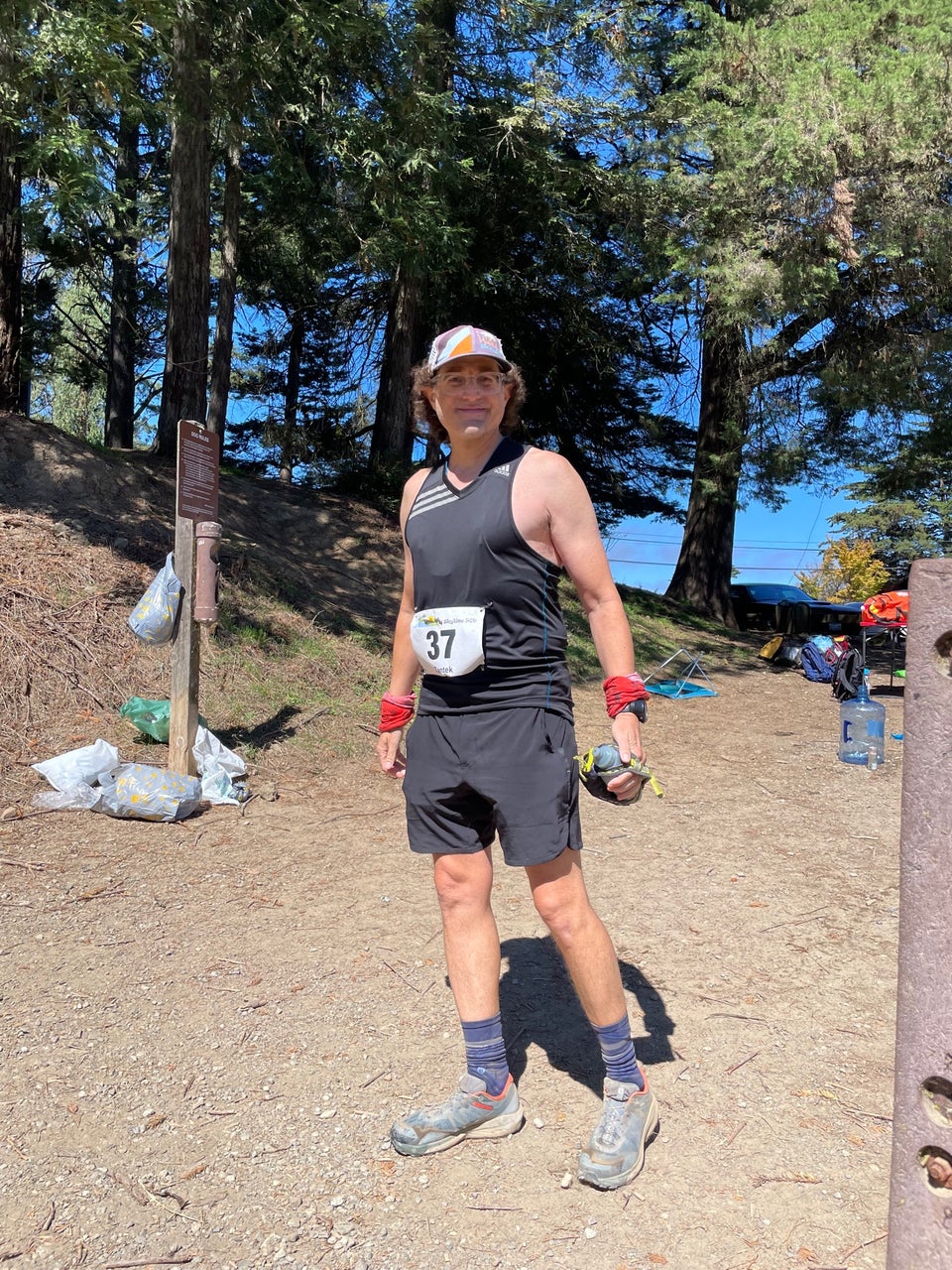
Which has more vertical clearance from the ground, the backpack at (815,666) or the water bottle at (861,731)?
the backpack at (815,666)

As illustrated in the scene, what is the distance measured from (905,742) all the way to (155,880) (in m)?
4.08

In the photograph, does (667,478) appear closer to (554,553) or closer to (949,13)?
(949,13)

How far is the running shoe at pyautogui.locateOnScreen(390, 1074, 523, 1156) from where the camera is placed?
2598mm

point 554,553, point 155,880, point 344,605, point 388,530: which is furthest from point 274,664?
point 554,553

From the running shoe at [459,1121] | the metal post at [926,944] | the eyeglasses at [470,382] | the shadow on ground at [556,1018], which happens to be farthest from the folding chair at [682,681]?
the metal post at [926,944]

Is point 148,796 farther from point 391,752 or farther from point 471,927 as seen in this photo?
point 471,927

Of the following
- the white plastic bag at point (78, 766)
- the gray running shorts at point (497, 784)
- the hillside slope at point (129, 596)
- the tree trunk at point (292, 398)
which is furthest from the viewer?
the tree trunk at point (292, 398)

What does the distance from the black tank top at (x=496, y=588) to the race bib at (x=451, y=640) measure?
31 mm

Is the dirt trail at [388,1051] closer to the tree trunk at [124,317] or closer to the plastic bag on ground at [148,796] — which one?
the plastic bag on ground at [148,796]

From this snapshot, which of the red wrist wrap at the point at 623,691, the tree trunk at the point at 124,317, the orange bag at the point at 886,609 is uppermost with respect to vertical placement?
the tree trunk at the point at 124,317

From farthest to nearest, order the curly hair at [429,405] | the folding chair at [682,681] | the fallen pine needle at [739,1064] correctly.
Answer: the folding chair at [682,681], the fallen pine needle at [739,1064], the curly hair at [429,405]

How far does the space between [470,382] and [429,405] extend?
0.27m

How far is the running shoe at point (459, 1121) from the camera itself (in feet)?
8.52

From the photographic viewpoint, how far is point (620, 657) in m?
2.50
